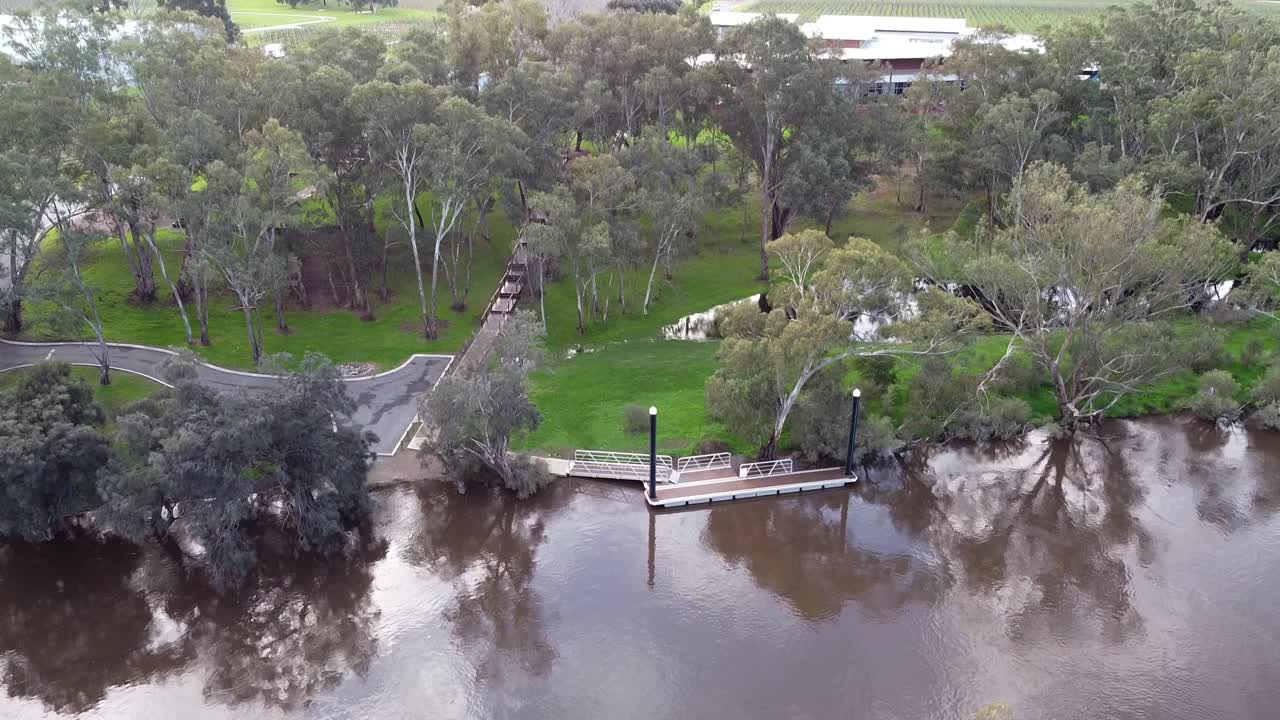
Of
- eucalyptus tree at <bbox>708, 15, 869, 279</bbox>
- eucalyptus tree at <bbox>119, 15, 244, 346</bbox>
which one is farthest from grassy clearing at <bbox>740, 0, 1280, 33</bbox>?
eucalyptus tree at <bbox>119, 15, 244, 346</bbox>

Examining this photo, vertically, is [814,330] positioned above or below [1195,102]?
below

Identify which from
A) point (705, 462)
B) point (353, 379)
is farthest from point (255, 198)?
point (705, 462)

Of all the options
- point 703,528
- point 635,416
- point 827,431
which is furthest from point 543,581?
point 827,431

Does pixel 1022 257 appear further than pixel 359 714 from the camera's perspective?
Yes

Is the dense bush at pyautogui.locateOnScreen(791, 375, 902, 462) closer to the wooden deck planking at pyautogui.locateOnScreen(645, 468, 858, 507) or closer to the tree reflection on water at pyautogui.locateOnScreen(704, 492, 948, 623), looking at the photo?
the wooden deck planking at pyautogui.locateOnScreen(645, 468, 858, 507)

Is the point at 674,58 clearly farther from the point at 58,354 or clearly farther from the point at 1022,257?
the point at 58,354

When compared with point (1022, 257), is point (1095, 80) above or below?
above

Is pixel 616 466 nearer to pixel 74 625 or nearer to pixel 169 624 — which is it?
pixel 169 624
